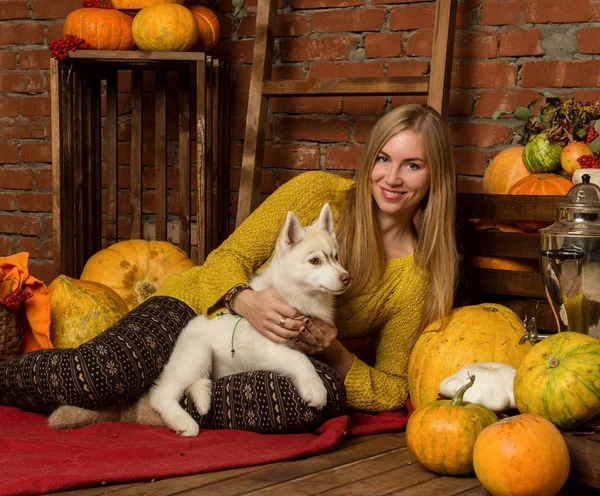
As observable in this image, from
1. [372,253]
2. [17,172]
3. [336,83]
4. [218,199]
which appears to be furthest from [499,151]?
[17,172]

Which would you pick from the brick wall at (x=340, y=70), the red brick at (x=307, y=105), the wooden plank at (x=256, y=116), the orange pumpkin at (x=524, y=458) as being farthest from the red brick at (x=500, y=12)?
the orange pumpkin at (x=524, y=458)

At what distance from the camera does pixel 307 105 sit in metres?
3.24

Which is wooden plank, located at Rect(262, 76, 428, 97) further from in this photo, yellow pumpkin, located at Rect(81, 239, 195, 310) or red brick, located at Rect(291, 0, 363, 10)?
yellow pumpkin, located at Rect(81, 239, 195, 310)

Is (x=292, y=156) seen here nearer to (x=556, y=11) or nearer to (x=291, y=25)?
(x=291, y=25)

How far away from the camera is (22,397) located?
2.25 meters

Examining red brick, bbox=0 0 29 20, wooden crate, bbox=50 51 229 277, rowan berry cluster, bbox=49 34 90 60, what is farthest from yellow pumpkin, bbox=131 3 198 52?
red brick, bbox=0 0 29 20

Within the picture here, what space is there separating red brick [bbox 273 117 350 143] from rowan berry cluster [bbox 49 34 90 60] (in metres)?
0.80

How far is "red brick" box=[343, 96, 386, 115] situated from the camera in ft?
10.2

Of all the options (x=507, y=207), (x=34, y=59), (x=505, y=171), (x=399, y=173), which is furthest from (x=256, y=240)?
(x=34, y=59)

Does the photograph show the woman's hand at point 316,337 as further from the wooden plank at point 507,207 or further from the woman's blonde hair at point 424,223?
the wooden plank at point 507,207

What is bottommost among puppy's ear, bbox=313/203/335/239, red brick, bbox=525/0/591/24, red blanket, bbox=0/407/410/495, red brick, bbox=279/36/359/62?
red blanket, bbox=0/407/410/495

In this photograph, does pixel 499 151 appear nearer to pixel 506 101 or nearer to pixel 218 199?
pixel 506 101

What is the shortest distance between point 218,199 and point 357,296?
3.48 feet

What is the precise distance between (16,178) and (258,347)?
2.07 m
